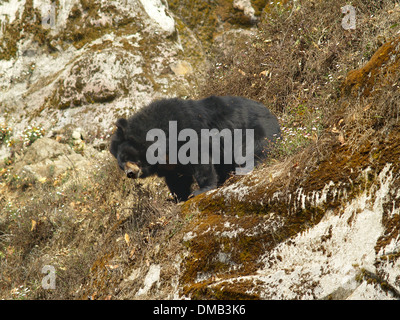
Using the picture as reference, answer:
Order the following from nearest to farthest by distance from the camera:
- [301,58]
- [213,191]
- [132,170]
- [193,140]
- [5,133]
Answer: [213,191] → [193,140] → [132,170] → [301,58] → [5,133]

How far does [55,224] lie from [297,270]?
469 centimetres

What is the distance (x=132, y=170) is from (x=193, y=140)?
92cm

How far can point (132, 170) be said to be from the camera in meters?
5.41

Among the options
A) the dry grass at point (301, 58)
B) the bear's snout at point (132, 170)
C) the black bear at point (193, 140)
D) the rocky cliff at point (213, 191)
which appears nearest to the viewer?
the rocky cliff at point (213, 191)

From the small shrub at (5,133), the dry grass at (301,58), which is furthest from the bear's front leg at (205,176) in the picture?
the small shrub at (5,133)

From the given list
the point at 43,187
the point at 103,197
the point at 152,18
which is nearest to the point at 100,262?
Answer: the point at 103,197

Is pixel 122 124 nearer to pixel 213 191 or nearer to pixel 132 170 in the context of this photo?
pixel 132 170

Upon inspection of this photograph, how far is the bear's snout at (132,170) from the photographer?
5.40 metres

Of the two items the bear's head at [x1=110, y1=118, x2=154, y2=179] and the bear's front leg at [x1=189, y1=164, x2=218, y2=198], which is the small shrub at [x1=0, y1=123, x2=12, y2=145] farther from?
the bear's front leg at [x1=189, y1=164, x2=218, y2=198]

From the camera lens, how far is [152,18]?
972 centimetres

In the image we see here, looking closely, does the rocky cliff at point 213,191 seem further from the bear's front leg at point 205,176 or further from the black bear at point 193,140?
the bear's front leg at point 205,176

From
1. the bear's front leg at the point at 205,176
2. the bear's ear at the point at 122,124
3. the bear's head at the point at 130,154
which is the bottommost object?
the bear's front leg at the point at 205,176

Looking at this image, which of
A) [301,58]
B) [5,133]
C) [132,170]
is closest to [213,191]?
[132,170]

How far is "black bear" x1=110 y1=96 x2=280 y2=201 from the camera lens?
5.29 meters
